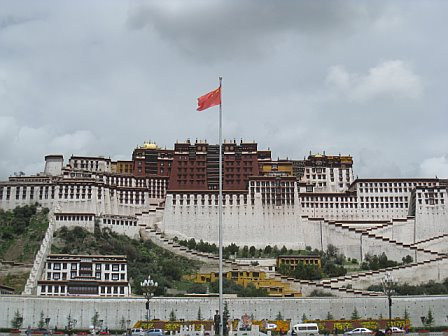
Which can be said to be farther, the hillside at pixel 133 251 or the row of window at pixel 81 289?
the hillside at pixel 133 251

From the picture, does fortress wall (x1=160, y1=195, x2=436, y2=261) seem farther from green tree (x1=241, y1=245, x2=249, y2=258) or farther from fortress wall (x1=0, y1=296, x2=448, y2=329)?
fortress wall (x1=0, y1=296, x2=448, y2=329)

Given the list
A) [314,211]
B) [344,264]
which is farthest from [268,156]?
[344,264]

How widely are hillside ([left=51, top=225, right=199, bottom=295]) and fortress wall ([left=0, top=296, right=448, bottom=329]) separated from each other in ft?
27.6

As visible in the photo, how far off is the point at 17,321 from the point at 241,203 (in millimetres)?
44116

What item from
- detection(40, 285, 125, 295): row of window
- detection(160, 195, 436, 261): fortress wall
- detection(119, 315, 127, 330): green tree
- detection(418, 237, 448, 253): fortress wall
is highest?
detection(160, 195, 436, 261): fortress wall

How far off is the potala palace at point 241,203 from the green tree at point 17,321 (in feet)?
65.1

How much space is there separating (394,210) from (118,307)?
5486 centimetres

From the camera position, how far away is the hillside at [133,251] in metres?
79.3

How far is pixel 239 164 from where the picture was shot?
111062mm

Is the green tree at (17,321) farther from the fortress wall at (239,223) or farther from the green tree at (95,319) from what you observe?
the fortress wall at (239,223)

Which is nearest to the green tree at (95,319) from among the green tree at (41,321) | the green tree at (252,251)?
the green tree at (41,321)

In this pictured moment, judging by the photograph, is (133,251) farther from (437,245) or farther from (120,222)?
(437,245)

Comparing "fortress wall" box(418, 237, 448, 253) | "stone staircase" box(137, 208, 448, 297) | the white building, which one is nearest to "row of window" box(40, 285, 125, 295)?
the white building

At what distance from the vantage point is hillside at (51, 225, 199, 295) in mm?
79312
